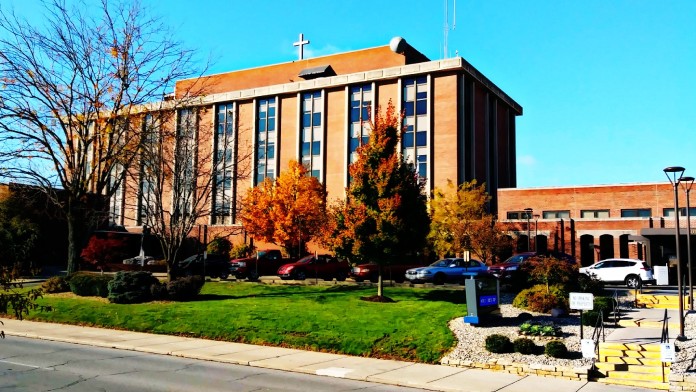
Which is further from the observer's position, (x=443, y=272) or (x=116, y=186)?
(x=443, y=272)

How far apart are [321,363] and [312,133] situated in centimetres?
5128

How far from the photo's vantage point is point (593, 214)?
5366cm

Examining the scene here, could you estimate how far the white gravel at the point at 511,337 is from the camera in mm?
15017

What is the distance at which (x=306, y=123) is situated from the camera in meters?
66.2

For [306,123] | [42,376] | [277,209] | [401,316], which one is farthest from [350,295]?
[306,123]

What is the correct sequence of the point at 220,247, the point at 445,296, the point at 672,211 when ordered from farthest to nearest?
the point at 220,247
the point at 672,211
the point at 445,296

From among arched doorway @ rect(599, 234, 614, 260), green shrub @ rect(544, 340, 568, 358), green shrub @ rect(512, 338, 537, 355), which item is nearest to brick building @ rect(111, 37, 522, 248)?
arched doorway @ rect(599, 234, 614, 260)

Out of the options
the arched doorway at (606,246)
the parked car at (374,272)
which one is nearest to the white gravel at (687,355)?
the parked car at (374,272)

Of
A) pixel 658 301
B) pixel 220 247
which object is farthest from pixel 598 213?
pixel 220 247

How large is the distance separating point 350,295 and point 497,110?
4687cm

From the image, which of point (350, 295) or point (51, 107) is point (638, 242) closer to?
point (350, 295)

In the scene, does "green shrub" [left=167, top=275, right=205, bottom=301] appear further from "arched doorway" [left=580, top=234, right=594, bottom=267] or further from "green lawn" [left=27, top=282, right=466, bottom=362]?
"arched doorway" [left=580, top=234, right=594, bottom=267]

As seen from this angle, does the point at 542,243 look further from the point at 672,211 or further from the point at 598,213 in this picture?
the point at 672,211

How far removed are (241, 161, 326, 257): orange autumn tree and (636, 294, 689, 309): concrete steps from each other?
3012 centimetres
